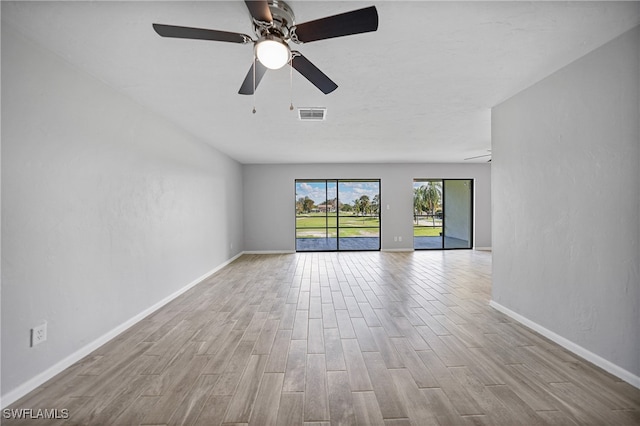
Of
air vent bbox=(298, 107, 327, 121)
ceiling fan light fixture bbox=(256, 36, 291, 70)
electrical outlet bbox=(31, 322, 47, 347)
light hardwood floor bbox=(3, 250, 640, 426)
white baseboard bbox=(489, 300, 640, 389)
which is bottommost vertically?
light hardwood floor bbox=(3, 250, 640, 426)

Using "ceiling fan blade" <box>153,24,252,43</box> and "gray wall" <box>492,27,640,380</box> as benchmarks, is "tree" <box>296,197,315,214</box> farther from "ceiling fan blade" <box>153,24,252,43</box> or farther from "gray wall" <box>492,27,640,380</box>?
"ceiling fan blade" <box>153,24,252,43</box>

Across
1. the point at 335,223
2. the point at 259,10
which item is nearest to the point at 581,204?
the point at 259,10

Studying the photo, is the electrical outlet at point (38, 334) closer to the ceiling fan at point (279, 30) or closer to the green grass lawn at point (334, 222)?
the ceiling fan at point (279, 30)

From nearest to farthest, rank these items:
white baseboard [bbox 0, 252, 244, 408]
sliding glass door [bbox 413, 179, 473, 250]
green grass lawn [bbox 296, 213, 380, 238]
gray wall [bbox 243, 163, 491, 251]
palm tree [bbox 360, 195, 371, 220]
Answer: white baseboard [bbox 0, 252, 244, 408] < gray wall [bbox 243, 163, 491, 251] < green grass lawn [bbox 296, 213, 380, 238] < sliding glass door [bbox 413, 179, 473, 250] < palm tree [bbox 360, 195, 371, 220]

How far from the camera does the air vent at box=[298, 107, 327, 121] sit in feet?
10.7

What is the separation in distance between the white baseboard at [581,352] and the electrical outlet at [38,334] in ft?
13.6

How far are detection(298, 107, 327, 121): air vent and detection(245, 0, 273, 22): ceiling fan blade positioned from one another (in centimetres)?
184

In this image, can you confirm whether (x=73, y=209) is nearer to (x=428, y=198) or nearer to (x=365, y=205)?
(x=365, y=205)

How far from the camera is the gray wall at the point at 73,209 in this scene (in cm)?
176

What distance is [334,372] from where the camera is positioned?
2010 millimetres

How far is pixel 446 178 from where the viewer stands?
7602mm

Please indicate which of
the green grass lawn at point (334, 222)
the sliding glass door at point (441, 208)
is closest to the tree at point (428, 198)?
the sliding glass door at point (441, 208)

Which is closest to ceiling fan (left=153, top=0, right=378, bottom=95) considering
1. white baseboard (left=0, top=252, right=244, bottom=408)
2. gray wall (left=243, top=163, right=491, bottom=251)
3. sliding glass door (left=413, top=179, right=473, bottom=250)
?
white baseboard (left=0, top=252, right=244, bottom=408)

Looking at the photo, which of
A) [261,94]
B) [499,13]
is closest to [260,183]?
[261,94]
